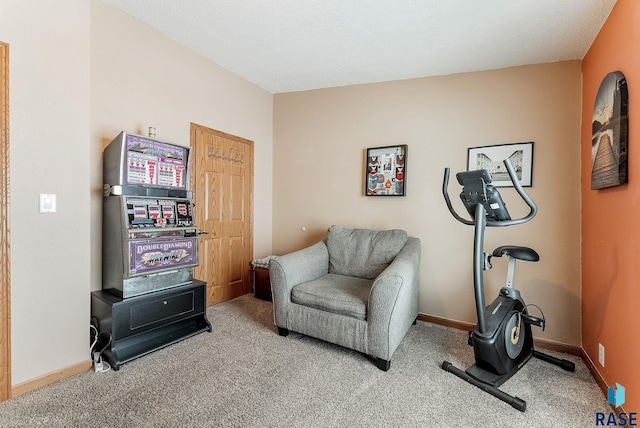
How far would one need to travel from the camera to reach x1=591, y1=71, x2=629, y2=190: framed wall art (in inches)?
63.5

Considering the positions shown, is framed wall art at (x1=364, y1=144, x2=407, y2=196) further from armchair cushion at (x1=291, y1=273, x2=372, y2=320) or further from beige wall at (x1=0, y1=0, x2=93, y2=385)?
beige wall at (x1=0, y1=0, x2=93, y2=385)

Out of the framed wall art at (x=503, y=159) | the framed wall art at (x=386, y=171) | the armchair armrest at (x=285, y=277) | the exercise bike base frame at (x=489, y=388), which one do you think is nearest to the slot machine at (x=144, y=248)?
the armchair armrest at (x=285, y=277)

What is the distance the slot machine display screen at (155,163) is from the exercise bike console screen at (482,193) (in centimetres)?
210

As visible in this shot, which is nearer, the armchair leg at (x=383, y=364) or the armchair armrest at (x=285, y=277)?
the armchair leg at (x=383, y=364)

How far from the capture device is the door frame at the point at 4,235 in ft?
5.40

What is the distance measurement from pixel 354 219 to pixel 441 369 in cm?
176

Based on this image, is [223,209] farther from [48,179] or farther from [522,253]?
[522,253]

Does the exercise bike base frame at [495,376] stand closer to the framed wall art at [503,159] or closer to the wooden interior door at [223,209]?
the framed wall art at [503,159]

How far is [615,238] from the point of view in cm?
175

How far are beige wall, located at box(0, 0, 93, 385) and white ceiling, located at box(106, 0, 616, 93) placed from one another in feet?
2.27

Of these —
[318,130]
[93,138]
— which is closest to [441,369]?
[318,130]

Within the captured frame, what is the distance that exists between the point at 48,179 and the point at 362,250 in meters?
2.47

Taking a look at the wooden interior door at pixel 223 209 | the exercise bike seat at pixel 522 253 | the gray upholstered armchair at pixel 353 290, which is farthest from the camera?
the wooden interior door at pixel 223 209

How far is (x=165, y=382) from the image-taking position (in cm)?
188
